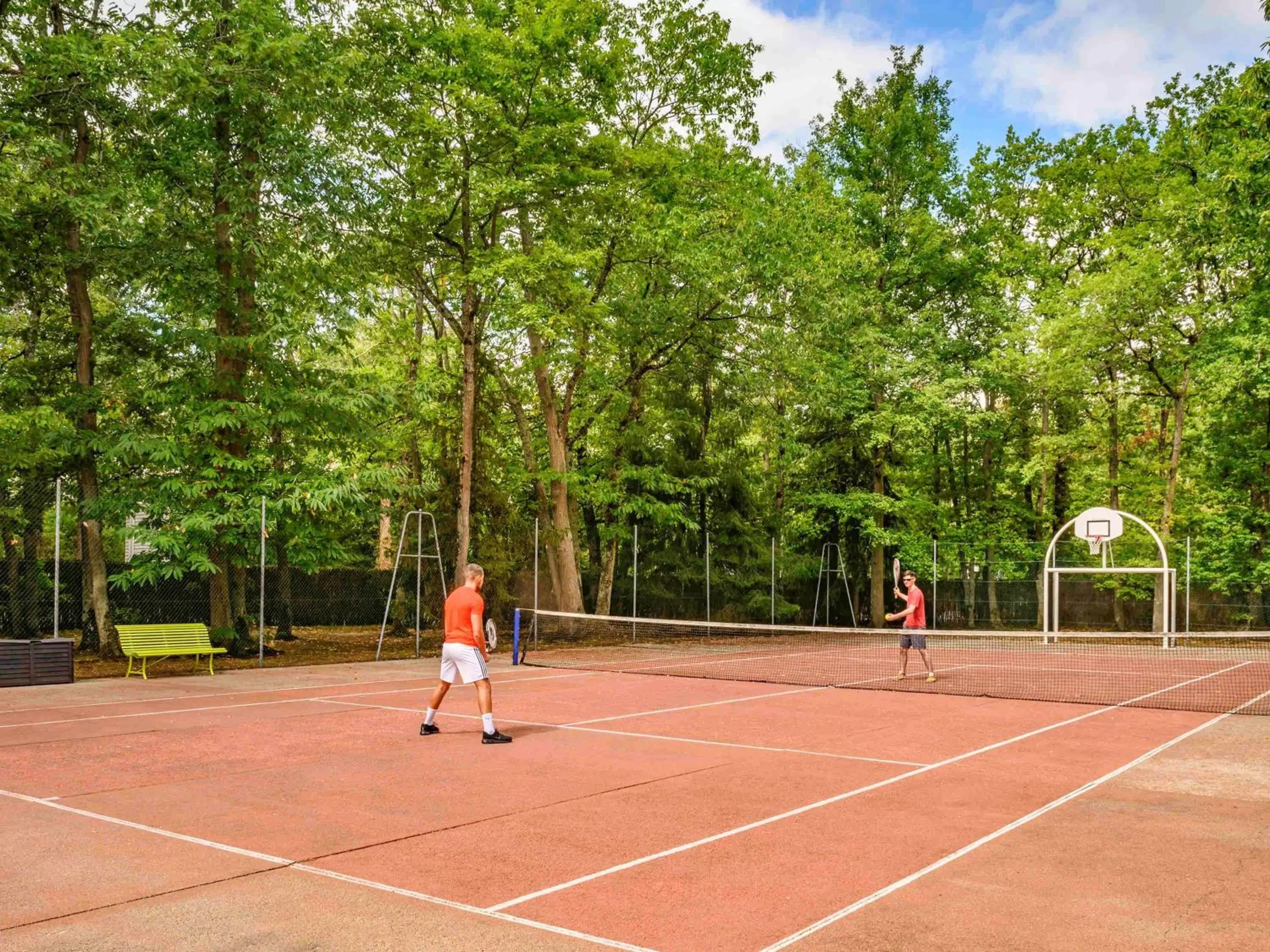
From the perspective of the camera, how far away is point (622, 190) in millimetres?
27625

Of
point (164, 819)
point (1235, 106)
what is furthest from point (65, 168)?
point (1235, 106)

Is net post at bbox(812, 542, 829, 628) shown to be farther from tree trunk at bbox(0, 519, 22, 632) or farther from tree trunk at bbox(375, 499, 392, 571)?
tree trunk at bbox(0, 519, 22, 632)

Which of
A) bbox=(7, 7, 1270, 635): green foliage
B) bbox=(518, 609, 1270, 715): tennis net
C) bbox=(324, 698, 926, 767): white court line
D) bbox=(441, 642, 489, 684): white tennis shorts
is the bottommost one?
bbox=(518, 609, 1270, 715): tennis net

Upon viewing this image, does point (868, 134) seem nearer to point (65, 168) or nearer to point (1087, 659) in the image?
point (1087, 659)

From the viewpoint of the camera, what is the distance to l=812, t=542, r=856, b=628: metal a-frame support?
35.7 meters

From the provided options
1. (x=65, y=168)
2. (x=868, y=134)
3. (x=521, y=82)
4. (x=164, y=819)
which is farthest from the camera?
(x=868, y=134)

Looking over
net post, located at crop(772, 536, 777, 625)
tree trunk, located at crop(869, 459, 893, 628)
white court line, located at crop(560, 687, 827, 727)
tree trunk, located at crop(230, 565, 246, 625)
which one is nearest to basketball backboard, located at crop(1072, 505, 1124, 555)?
tree trunk, located at crop(869, 459, 893, 628)

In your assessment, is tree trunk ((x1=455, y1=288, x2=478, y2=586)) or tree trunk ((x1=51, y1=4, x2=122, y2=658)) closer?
tree trunk ((x1=51, y1=4, x2=122, y2=658))

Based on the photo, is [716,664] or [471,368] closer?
[716,664]

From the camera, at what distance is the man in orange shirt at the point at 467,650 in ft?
37.5

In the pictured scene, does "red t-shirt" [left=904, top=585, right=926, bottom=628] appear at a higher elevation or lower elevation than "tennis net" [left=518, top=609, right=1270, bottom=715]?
higher

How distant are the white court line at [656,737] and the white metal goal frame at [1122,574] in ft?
32.9

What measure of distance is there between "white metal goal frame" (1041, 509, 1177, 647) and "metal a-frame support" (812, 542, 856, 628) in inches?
240

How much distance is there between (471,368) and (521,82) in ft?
20.4
